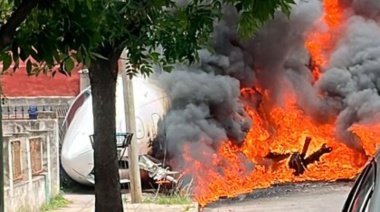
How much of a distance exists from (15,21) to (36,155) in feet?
34.3

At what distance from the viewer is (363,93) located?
59.9 ft

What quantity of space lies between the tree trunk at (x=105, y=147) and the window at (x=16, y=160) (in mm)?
3737

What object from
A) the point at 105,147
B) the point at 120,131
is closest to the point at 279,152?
the point at 120,131

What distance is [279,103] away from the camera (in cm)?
1894

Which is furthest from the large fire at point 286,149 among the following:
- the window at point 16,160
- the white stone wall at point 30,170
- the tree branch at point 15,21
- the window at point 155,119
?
the tree branch at point 15,21

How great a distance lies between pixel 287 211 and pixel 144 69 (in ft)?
19.1

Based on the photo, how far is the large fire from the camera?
55.8ft

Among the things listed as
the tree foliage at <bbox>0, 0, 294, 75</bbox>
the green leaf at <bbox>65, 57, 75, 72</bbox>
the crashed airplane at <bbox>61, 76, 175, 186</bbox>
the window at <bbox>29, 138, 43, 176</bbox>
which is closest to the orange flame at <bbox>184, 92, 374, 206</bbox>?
the crashed airplane at <bbox>61, 76, 175, 186</bbox>

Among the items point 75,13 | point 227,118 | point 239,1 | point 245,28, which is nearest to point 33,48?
point 75,13

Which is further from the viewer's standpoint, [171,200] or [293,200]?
[293,200]

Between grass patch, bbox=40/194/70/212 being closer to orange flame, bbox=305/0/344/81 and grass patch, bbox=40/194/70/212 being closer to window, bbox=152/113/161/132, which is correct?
window, bbox=152/113/161/132

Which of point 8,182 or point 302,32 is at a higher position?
point 302,32

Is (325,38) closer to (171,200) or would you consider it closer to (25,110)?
(171,200)

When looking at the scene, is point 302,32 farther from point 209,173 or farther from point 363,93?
point 209,173
